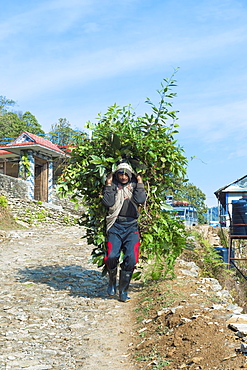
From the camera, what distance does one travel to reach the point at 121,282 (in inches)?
289

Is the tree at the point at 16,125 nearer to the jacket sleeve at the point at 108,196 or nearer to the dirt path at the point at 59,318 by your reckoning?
the dirt path at the point at 59,318

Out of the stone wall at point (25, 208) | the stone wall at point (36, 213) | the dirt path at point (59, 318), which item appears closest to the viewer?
the dirt path at point (59, 318)

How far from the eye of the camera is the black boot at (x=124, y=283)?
7261mm

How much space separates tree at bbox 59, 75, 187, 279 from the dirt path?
96 cm

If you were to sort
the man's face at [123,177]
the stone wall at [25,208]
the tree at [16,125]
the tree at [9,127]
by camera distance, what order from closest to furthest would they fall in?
the man's face at [123,177] < the stone wall at [25,208] < the tree at [9,127] < the tree at [16,125]

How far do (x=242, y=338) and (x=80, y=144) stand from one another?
4.55m

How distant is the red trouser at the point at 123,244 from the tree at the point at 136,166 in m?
0.27

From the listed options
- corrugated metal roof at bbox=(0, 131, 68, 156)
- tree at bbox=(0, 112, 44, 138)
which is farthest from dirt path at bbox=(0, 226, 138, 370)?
tree at bbox=(0, 112, 44, 138)

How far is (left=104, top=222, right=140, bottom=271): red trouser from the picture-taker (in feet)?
23.5

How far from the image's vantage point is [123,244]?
7297 millimetres

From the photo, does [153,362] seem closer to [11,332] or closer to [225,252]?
[11,332]

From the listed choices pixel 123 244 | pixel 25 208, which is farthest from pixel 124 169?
pixel 25 208

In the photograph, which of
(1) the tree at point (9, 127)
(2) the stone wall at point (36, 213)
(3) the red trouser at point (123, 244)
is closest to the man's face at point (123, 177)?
(3) the red trouser at point (123, 244)

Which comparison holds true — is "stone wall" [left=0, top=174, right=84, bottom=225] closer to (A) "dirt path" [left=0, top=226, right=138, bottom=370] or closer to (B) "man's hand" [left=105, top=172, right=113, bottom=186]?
(A) "dirt path" [left=0, top=226, right=138, bottom=370]
